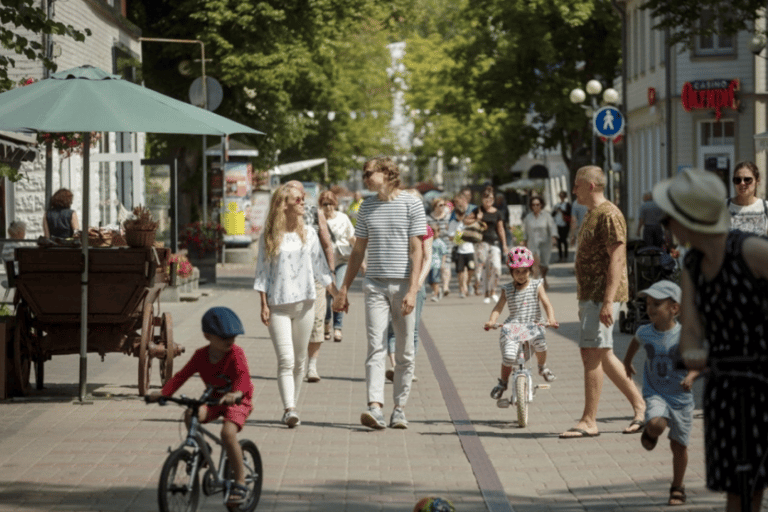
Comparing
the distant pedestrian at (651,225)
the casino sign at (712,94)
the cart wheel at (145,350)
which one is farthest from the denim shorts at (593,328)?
the casino sign at (712,94)

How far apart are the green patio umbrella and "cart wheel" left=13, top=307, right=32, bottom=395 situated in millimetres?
520

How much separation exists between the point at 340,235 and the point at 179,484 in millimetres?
9611

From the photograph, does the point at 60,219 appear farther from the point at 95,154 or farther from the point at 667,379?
the point at 667,379

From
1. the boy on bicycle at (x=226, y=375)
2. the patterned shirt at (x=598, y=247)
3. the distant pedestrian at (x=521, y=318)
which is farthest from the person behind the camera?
the distant pedestrian at (x=521, y=318)

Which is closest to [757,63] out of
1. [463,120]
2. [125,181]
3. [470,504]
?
[463,120]

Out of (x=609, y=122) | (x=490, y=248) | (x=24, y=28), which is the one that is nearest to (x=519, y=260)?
(x=24, y=28)

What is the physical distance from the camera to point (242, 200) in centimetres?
3528

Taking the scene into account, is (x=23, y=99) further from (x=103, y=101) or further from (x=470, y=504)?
(x=470, y=504)

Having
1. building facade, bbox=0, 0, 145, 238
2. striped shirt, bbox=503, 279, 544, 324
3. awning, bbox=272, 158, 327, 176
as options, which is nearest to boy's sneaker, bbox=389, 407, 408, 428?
striped shirt, bbox=503, 279, 544, 324

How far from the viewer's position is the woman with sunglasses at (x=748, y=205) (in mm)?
10383

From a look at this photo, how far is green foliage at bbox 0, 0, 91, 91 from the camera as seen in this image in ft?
36.1

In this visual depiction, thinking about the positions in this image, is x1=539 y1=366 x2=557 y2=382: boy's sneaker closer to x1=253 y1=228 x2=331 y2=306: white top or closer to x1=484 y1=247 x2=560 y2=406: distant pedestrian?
x1=484 y1=247 x2=560 y2=406: distant pedestrian

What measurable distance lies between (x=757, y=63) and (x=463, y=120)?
11.5m

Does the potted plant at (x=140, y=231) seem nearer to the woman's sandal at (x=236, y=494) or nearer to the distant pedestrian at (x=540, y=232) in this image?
the woman's sandal at (x=236, y=494)
